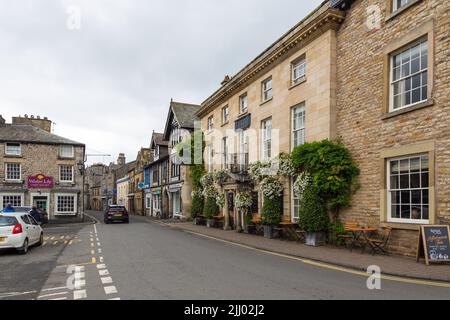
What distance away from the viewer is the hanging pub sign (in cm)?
3366

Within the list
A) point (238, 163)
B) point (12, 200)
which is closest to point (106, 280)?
point (238, 163)

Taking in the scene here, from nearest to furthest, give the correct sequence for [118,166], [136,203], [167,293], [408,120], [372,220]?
[167,293]
[408,120]
[372,220]
[136,203]
[118,166]

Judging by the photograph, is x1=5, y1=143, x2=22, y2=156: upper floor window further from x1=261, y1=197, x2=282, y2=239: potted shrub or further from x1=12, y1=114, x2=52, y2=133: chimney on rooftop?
x1=261, y1=197, x2=282, y2=239: potted shrub

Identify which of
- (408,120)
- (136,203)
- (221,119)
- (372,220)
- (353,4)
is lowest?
(136,203)

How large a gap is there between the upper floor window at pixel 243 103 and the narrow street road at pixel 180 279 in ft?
39.1

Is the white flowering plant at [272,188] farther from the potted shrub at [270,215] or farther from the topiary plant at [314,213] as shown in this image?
the topiary plant at [314,213]

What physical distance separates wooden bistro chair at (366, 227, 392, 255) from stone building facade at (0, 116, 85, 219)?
101ft

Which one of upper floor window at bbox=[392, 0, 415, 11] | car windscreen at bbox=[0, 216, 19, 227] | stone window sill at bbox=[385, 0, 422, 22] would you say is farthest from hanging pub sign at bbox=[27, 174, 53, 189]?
upper floor window at bbox=[392, 0, 415, 11]

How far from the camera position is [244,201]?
768 inches

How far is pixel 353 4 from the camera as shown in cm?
1359
